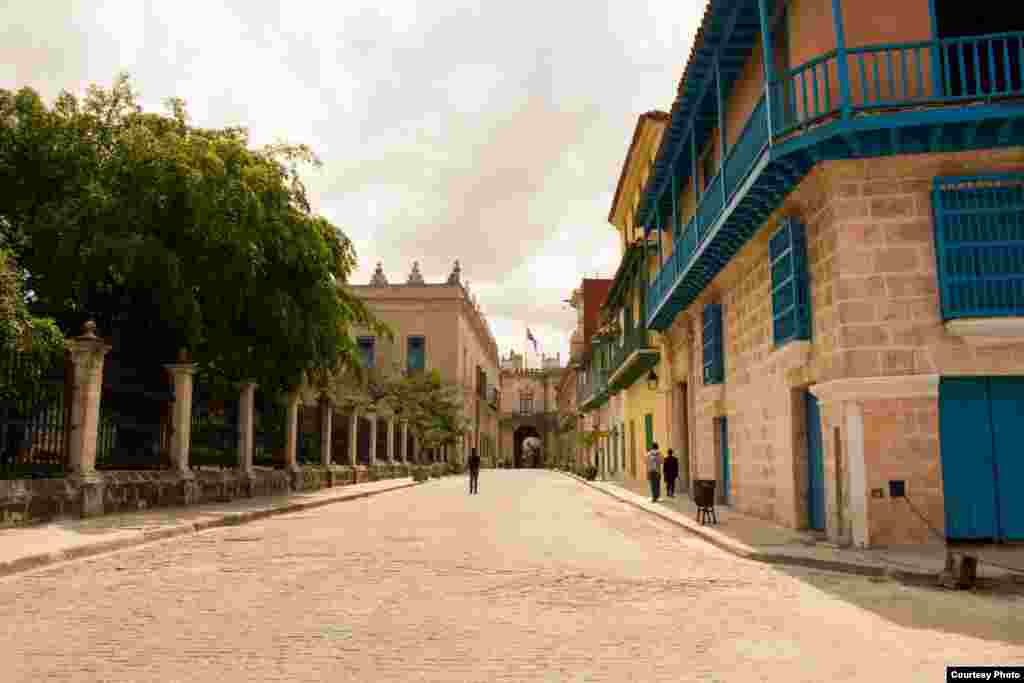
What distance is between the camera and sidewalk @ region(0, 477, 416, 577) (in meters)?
9.86

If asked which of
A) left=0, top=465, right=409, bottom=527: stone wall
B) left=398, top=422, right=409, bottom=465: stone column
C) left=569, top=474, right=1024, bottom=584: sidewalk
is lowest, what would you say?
left=569, top=474, right=1024, bottom=584: sidewalk

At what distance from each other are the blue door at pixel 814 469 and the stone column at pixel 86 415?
11907 mm

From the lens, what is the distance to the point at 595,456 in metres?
51.8

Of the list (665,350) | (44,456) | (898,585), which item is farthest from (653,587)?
(665,350)

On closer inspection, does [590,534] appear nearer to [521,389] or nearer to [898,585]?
[898,585]

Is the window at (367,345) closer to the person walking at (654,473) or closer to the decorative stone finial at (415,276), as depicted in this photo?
the decorative stone finial at (415,276)

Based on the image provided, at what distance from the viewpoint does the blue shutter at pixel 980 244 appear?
1035cm

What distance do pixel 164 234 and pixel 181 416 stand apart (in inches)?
156

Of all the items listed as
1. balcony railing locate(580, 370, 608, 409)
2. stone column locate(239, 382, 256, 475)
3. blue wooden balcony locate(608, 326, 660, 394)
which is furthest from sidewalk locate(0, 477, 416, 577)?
balcony railing locate(580, 370, 608, 409)

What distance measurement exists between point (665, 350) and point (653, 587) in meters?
17.9

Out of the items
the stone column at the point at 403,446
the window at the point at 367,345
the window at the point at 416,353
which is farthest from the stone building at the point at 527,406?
Answer: the stone column at the point at 403,446

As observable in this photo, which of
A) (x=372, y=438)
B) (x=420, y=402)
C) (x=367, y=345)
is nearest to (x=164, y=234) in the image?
(x=372, y=438)

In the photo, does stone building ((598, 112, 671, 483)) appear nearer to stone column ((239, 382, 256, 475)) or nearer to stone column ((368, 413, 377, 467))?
stone column ((368, 413, 377, 467))

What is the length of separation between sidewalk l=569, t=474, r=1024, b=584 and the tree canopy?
11600 mm
